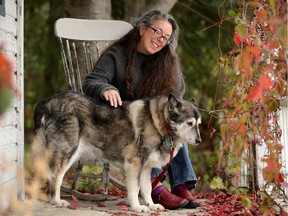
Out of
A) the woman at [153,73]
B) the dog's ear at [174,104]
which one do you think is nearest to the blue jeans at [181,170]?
the woman at [153,73]

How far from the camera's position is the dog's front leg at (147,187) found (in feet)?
13.3

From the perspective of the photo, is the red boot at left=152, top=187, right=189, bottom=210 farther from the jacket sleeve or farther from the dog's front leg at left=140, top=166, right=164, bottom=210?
the jacket sleeve

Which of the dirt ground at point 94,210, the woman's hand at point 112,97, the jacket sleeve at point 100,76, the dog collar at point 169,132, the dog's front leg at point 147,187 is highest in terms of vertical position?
the jacket sleeve at point 100,76

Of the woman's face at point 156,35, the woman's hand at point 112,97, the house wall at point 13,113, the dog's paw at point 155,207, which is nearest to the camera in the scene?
the house wall at point 13,113

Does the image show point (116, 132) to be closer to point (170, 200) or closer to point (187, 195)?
point (170, 200)

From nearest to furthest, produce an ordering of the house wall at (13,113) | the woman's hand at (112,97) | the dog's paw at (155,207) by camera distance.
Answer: the house wall at (13,113) < the woman's hand at (112,97) < the dog's paw at (155,207)

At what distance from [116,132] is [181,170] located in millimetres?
603

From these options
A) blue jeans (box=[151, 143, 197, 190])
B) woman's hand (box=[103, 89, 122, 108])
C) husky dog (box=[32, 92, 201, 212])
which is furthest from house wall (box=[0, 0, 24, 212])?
blue jeans (box=[151, 143, 197, 190])

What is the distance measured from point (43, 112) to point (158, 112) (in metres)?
0.77

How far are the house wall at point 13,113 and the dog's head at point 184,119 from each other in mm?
995

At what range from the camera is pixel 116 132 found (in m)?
3.96

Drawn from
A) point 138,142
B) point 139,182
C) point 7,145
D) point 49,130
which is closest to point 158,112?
point 138,142

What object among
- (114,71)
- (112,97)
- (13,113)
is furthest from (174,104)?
(13,113)

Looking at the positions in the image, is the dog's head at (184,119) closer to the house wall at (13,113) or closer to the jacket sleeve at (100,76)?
the jacket sleeve at (100,76)
